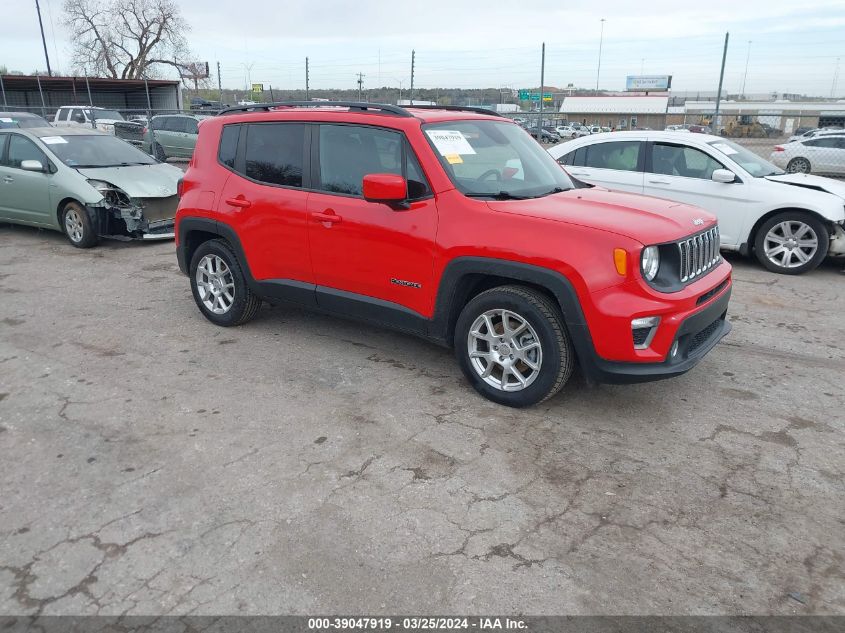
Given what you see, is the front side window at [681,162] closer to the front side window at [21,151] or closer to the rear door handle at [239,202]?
the rear door handle at [239,202]

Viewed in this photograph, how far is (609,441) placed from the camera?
12.7ft

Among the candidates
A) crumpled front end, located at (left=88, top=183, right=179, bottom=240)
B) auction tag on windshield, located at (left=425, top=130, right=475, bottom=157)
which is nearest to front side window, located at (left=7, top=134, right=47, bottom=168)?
crumpled front end, located at (left=88, top=183, right=179, bottom=240)

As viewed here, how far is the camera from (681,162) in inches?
327

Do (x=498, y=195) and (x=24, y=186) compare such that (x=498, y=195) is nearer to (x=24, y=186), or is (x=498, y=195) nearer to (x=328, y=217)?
(x=328, y=217)

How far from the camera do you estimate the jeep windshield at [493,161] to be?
4.40 metres

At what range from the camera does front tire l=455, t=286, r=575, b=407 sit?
13.0 feet

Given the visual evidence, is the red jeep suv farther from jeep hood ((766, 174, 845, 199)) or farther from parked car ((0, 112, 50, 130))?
parked car ((0, 112, 50, 130))

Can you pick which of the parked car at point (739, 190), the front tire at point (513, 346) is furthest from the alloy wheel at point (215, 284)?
the parked car at point (739, 190)

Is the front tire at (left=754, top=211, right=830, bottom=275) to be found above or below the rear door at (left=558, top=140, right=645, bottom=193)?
below

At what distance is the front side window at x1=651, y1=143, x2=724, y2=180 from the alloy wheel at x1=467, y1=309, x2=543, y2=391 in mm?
5218

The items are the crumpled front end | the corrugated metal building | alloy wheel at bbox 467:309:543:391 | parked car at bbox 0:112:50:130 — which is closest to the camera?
alloy wheel at bbox 467:309:543:391

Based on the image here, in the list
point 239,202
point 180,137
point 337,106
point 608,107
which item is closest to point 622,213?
point 337,106

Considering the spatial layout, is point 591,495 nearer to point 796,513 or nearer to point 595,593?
point 595,593

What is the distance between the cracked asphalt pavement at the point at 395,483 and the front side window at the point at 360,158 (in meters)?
1.37
